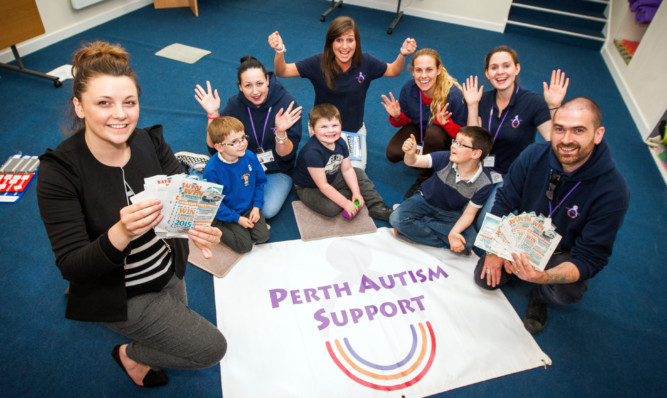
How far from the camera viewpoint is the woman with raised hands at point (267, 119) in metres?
2.72

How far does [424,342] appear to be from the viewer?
2.26 metres

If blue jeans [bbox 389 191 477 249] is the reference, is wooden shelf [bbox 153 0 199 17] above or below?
above

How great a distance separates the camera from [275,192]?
3031 mm

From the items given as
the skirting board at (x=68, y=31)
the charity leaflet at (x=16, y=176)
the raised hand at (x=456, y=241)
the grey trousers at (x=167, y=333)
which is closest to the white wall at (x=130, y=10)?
the skirting board at (x=68, y=31)

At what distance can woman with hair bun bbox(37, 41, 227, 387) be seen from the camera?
1.40 metres

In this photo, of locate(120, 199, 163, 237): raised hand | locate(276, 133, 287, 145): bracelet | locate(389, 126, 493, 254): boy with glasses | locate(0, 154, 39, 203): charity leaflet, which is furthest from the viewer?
locate(0, 154, 39, 203): charity leaflet

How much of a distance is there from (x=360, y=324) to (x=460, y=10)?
244 inches

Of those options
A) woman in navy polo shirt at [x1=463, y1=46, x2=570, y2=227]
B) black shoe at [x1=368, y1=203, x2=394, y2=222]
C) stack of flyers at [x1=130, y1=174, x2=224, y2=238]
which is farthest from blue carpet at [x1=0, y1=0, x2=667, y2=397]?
stack of flyers at [x1=130, y1=174, x2=224, y2=238]

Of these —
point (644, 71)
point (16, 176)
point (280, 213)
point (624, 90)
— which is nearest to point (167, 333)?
point (280, 213)

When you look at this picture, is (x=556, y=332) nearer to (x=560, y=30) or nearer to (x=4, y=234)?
(x=4, y=234)

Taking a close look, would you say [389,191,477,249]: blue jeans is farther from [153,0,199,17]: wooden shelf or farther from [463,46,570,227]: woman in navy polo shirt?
[153,0,199,17]: wooden shelf

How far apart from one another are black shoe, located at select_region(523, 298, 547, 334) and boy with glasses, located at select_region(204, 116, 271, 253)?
1765mm

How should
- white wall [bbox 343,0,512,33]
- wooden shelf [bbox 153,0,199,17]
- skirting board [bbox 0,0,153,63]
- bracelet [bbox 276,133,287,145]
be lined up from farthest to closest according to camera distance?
1. white wall [bbox 343,0,512,33]
2. wooden shelf [bbox 153,0,199,17]
3. skirting board [bbox 0,0,153,63]
4. bracelet [bbox 276,133,287,145]

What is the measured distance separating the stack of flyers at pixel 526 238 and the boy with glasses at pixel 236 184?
4.93 ft
